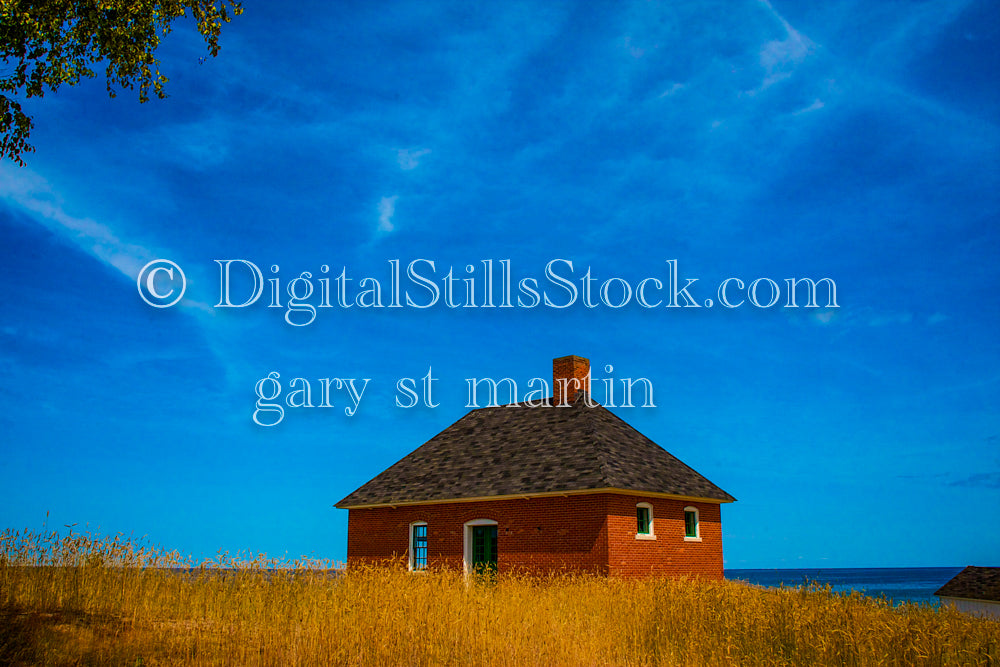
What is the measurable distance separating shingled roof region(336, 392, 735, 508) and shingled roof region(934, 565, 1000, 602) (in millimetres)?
13014

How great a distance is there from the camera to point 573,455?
2555 cm

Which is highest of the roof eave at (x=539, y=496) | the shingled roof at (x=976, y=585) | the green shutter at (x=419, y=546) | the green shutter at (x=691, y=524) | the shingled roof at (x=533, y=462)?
the shingled roof at (x=533, y=462)

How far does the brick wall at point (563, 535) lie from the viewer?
23.1 meters

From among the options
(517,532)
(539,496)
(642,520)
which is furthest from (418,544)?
(642,520)

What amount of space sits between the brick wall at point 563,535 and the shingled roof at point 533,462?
0.51m

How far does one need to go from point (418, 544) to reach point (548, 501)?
19.4ft

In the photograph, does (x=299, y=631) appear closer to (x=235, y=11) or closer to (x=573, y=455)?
(x=235, y=11)

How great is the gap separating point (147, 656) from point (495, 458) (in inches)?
762

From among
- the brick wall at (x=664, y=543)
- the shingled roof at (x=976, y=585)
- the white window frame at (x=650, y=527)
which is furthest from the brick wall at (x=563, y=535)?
the shingled roof at (x=976, y=585)

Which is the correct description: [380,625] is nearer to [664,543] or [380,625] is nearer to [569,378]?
[664,543]

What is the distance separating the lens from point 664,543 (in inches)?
1000

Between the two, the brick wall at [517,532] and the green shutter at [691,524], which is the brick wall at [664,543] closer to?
the green shutter at [691,524]

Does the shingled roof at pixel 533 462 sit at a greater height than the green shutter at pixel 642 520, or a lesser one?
greater

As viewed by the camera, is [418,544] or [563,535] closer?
[563,535]
